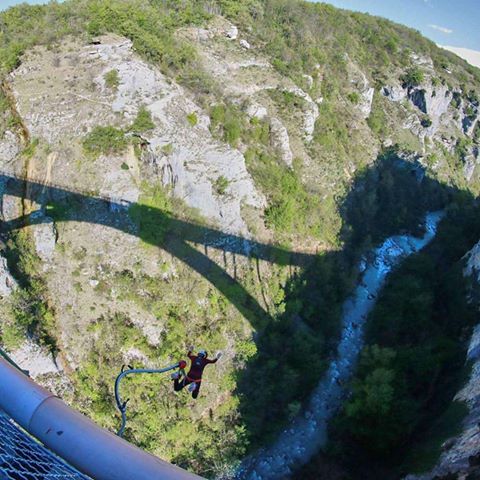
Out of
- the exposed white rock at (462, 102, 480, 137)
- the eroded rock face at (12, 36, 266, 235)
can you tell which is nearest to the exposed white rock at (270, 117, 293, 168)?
the eroded rock face at (12, 36, 266, 235)

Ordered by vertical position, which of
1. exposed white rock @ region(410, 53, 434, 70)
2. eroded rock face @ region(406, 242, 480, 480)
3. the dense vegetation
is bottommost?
the dense vegetation

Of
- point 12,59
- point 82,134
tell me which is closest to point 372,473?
point 82,134

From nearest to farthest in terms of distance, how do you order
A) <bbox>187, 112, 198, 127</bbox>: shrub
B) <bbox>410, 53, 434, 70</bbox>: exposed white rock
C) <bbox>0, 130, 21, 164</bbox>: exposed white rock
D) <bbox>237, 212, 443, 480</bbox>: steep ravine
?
1. <bbox>237, 212, 443, 480</bbox>: steep ravine
2. <bbox>0, 130, 21, 164</bbox>: exposed white rock
3. <bbox>187, 112, 198, 127</bbox>: shrub
4. <bbox>410, 53, 434, 70</bbox>: exposed white rock

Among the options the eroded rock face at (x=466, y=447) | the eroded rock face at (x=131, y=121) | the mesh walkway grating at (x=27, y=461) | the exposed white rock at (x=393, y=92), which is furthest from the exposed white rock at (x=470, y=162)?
the mesh walkway grating at (x=27, y=461)

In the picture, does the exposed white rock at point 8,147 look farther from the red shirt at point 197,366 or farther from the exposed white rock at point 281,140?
the red shirt at point 197,366

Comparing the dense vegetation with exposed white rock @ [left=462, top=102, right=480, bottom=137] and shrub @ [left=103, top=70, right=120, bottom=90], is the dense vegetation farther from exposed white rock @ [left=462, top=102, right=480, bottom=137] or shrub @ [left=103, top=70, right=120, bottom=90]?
exposed white rock @ [left=462, top=102, right=480, bottom=137]
